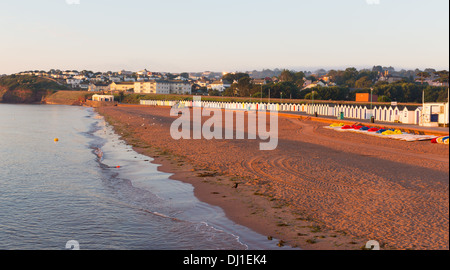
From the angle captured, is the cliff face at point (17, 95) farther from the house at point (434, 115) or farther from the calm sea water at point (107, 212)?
the house at point (434, 115)

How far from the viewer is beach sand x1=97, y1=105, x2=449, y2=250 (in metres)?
9.83

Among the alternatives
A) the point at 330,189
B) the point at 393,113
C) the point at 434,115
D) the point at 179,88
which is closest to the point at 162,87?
the point at 179,88

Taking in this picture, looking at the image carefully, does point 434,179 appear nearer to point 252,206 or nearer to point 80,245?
point 252,206

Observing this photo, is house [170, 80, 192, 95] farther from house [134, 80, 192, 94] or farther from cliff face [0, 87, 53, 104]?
cliff face [0, 87, 53, 104]

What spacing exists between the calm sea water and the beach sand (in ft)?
3.01

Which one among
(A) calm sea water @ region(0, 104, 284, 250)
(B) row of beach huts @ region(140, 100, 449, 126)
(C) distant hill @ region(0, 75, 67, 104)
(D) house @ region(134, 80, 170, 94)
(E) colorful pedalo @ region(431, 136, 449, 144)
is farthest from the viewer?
(D) house @ region(134, 80, 170, 94)

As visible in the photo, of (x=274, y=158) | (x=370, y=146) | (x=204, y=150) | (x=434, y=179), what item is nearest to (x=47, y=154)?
(x=204, y=150)

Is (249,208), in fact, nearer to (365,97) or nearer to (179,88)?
(365,97)

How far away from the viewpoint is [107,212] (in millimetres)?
12867

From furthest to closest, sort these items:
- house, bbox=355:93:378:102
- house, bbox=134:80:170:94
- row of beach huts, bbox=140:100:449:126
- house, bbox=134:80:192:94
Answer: house, bbox=134:80:192:94 < house, bbox=134:80:170:94 < house, bbox=355:93:378:102 < row of beach huts, bbox=140:100:449:126

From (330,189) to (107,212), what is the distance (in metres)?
7.33

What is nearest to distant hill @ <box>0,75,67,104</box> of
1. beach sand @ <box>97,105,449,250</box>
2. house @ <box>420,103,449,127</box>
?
beach sand @ <box>97,105,449,250</box>

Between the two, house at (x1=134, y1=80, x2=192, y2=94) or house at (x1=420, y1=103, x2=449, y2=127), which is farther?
house at (x1=134, y1=80, x2=192, y2=94)

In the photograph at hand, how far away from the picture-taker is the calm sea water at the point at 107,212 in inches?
401
